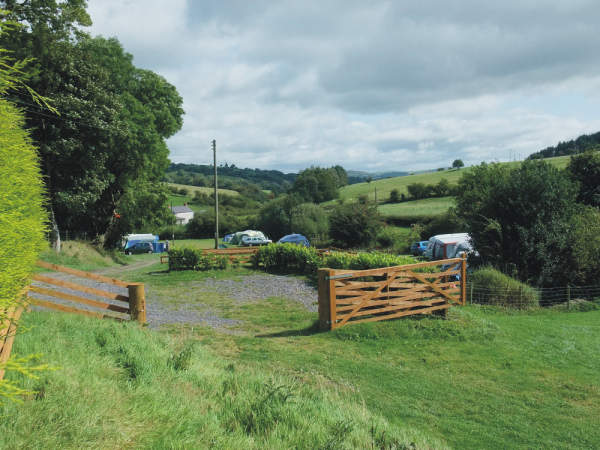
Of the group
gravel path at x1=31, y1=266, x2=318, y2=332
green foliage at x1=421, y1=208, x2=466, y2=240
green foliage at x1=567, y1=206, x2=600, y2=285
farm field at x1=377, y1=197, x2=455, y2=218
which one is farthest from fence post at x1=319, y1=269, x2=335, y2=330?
farm field at x1=377, y1=197, x2=455, y2=218

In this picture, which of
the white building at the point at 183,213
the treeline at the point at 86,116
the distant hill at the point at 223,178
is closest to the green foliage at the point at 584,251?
the treeline at the point at 86,116

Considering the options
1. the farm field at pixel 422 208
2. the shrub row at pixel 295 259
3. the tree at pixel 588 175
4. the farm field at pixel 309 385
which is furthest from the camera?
the farm field at pixel 422 208

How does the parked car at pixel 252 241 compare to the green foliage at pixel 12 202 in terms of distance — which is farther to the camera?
the parked car at pixel 252 241

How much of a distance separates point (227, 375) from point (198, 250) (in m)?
15.0

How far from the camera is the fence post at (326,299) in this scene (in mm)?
9117

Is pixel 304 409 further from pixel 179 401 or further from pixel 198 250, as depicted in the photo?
pixel 198 250

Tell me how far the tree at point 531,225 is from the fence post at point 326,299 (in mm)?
9610

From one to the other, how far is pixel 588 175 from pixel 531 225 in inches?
A: 689

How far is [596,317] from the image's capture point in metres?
12.4

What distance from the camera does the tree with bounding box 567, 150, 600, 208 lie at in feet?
92.2

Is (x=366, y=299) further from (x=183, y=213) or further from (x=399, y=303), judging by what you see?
(x=183, y=213)

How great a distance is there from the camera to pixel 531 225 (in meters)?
15.6

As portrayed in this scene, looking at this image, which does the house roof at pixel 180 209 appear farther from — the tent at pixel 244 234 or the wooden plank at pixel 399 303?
the wooden plank at pixel 399 303

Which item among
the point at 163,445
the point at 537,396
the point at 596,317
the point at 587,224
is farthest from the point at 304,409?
the point at 587,224
